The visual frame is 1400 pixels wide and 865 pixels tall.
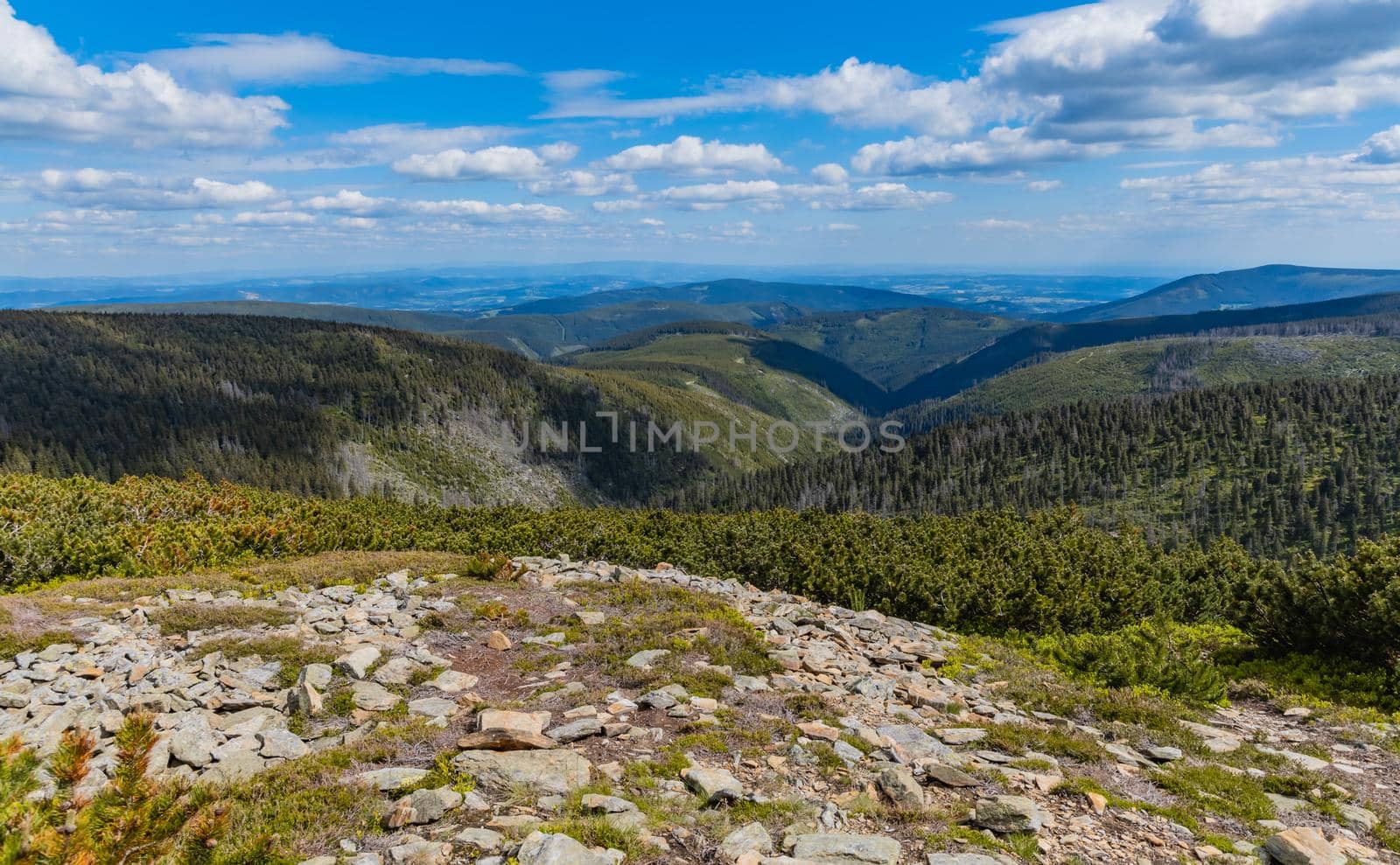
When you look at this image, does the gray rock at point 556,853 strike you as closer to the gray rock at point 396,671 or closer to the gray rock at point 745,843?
the gray rock at point 745,843

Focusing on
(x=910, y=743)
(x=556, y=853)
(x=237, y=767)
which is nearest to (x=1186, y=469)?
(x=910, y=743)

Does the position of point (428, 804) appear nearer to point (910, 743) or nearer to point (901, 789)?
point (901, 789)

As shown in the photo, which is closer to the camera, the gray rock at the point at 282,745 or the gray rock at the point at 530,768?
the gray rock at the point at 530,768

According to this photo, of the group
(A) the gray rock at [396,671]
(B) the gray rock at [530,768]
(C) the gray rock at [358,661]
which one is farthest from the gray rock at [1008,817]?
(C) the gray rock at [358,661]

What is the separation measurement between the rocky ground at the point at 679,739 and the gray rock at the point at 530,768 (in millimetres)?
47

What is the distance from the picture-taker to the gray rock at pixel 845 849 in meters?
8.37

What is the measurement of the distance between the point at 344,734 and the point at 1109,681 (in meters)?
17.1

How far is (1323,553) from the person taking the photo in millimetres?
124750

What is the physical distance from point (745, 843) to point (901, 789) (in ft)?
9.31

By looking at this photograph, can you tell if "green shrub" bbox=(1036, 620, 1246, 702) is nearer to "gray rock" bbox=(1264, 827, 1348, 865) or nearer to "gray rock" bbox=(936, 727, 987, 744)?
"gray rock" bbox=(936, 727, 987, 744)

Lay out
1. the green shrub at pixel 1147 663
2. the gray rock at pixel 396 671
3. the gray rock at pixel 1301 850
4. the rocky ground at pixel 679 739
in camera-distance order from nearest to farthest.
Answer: the gray rock at pixel 1301 850 → the rocky ground at pixel 679 739 → the gray rock at pixel 396 671 → the green shrub at pixel 1147 663

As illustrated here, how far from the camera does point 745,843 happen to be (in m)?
8.61

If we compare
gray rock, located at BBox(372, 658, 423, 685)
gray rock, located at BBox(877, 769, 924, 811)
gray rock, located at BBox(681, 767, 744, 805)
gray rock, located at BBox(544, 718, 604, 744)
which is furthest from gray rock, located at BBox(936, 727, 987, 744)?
gray rock, located at BBox(372, 658, 423, 685)

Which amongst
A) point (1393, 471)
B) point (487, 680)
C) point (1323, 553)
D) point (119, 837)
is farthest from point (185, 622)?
point (1393, 471)
